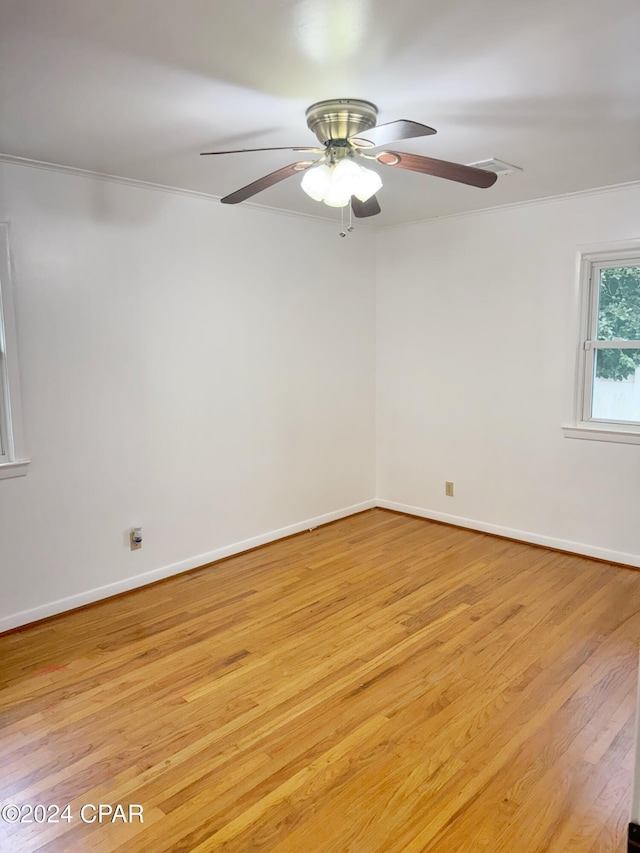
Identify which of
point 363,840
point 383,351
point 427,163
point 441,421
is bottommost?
point 363,840

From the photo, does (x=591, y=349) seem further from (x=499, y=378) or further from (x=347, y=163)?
(x=347, y=163)

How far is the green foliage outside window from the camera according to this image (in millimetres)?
3812

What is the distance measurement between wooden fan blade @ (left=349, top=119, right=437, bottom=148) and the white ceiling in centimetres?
22

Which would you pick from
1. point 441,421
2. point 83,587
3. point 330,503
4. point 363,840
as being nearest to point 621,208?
point 441,421

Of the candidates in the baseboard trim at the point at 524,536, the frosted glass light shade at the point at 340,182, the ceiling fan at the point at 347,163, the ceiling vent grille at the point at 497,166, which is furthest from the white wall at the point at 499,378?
the frosted glass light shade at the point at 340,182

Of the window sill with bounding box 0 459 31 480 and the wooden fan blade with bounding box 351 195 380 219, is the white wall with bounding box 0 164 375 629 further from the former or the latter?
the wooden fan blade with bounding box 351 195 380 219

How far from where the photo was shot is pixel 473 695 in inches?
100

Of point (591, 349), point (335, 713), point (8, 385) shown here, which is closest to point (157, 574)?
point (8, 385)

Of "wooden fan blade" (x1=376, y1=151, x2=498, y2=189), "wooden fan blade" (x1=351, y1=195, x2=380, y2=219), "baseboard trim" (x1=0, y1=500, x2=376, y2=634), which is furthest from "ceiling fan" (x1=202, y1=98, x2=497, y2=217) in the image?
"baseboard trim" (x1=0, y1=500, x2=376, y2=634)

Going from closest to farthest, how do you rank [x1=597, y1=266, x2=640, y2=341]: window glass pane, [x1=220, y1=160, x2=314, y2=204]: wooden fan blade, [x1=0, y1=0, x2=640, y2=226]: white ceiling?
[x1=0, y1=0, x2=640, y2=226]: white ceiling → [x1=220, y1=160, x2=314, y2=204]: wooden fan blade → [x1=597, y1=266, x2=640, y2=341]: window glass pane

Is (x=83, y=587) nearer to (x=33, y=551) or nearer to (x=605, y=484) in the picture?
(x=33, y=551)

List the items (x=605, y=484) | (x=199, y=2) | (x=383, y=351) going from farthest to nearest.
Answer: (x=383, y=351) → (x=605, y=484) → (x=199, y=2)

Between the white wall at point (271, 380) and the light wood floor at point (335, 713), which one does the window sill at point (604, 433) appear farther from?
the light wood floor at point (335, 713)

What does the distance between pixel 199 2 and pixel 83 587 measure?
117 inches
